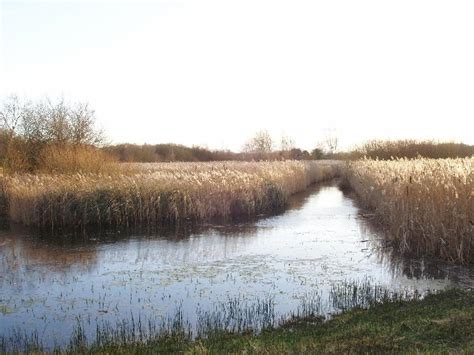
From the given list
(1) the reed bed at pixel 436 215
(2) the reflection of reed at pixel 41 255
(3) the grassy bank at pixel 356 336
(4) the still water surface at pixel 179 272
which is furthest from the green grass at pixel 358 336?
(2) the reflection of reed at pixel 41 255

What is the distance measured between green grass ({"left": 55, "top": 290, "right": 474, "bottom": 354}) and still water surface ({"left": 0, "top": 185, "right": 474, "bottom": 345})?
93 centimetres

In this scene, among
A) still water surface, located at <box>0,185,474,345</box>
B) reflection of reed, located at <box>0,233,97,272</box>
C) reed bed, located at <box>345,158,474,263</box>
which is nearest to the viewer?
still water surface, located at <box>0,185,474,345</box>

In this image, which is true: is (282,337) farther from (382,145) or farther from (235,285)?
(382,145)

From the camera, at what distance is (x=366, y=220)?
15.5 meters

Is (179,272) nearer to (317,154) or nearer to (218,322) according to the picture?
(218,322)

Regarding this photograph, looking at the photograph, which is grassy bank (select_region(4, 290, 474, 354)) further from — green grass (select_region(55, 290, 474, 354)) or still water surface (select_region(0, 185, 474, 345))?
still water surface (select_region(0, 185, 474, 345))

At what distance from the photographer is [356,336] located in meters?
5.05

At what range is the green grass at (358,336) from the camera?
4574 millimetres

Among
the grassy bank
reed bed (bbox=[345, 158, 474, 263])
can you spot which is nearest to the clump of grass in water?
the grassy bank

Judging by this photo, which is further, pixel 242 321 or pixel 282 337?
pixel 242 321

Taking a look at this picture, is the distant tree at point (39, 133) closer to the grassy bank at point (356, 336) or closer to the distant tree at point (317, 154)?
the grassy bank at point (356, 336)

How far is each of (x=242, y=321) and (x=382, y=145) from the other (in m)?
33.3

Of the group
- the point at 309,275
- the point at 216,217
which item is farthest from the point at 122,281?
the point at 216,217

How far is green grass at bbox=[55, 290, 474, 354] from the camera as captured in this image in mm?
4574
